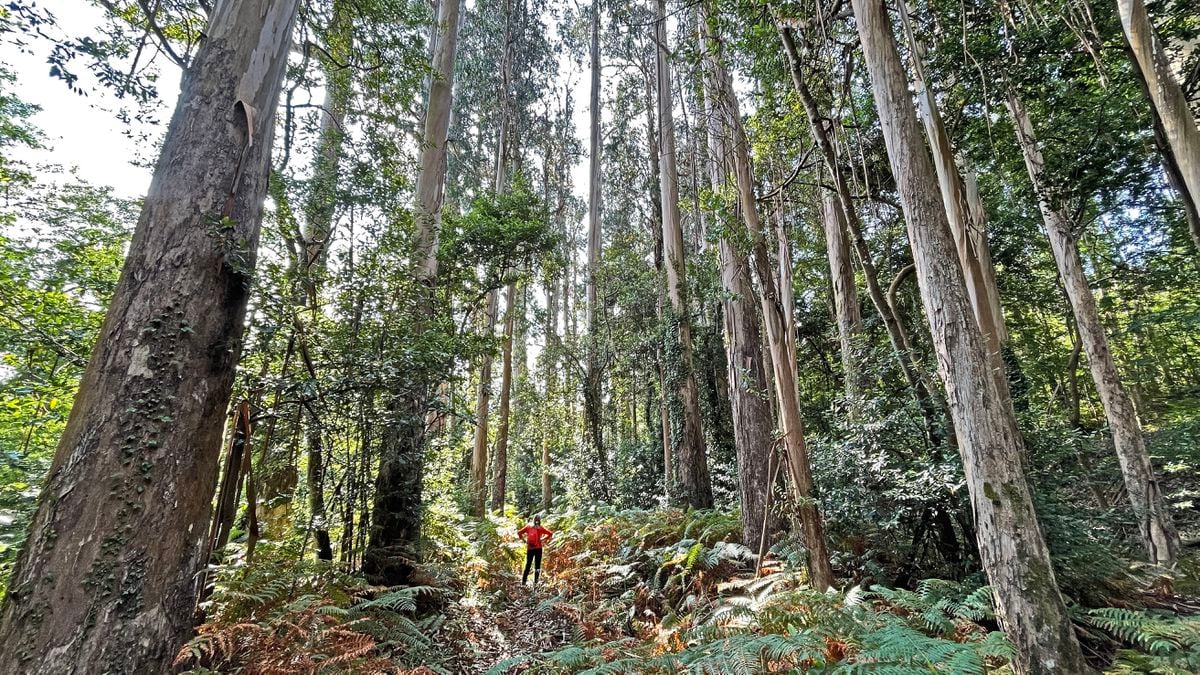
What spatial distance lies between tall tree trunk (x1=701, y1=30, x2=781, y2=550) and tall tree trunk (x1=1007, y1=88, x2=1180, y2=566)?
3.06 m

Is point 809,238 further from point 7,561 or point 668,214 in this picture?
point 7,561

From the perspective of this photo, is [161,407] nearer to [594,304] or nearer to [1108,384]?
[1108,384]

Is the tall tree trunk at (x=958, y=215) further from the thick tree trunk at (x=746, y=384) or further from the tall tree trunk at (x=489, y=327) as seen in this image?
the tall tree trunk at (x=489, y=327)

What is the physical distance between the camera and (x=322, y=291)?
413cm

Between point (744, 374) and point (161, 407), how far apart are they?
5224 millimetres

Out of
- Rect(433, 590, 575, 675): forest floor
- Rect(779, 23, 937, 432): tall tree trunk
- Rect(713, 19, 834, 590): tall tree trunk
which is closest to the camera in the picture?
Rect(713, 19, 834, 590): tall tree trunk

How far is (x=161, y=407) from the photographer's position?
2443 millimetres

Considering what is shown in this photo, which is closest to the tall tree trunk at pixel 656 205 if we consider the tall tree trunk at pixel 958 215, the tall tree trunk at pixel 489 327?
the tall tree trunk at pixel 489 327

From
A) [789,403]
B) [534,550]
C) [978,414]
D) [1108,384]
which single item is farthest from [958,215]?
[534,550]

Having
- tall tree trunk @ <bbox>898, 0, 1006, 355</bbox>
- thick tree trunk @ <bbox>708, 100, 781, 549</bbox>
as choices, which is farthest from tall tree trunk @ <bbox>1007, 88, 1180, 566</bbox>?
thick tree trunk @ <bbox>708, 100, 781, 549</bbox>

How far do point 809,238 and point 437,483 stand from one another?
11.5m

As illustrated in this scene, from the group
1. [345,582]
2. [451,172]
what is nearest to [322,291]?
[345,582]

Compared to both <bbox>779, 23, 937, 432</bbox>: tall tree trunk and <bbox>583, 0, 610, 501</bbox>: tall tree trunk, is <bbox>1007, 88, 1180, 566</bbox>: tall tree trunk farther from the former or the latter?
<bbox>583, 0, 610, 501</bbox>: tall tree trunk

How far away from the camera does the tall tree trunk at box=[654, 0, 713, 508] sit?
8.82 m
